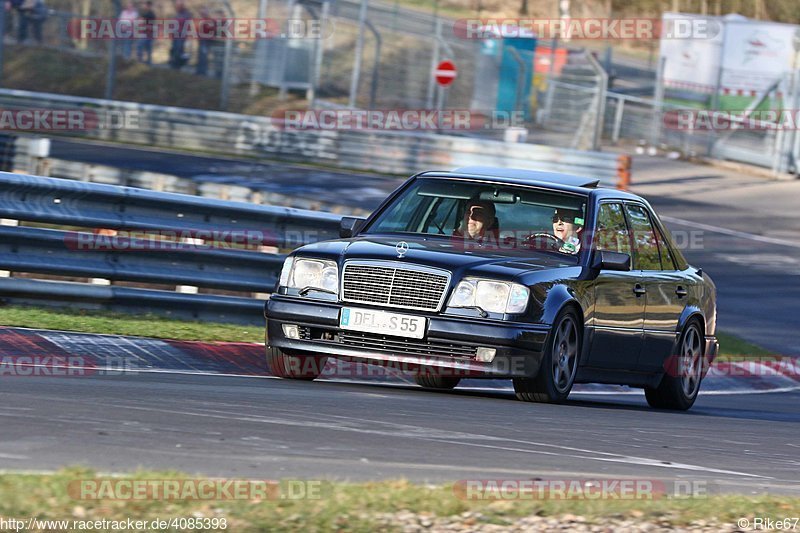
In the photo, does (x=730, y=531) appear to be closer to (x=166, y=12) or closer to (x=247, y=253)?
(x=247, y=253)

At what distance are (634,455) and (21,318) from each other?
5034 mm

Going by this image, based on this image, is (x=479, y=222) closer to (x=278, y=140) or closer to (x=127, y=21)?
(x=278, y=140)

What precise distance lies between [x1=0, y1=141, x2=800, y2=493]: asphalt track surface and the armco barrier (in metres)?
17.2

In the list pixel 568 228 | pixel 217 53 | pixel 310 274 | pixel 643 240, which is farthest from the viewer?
pixel 217 53

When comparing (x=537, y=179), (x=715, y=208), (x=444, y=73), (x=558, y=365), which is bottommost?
(x=715, y=208)

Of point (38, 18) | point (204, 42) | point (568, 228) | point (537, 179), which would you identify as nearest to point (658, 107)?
point (204, 42)

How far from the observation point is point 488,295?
8766 millimetres

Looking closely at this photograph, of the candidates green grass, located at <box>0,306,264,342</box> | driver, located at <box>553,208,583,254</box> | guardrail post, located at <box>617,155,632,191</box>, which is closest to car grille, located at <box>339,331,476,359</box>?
driver, located at <box>553,208,583,254</box>

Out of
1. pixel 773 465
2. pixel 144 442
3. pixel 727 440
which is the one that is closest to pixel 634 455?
pixel 773 465

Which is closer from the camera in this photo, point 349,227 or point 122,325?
point 349,227

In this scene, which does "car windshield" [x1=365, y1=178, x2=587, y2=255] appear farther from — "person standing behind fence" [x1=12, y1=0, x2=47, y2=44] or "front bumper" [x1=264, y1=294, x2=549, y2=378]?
"person standing behind fence" [x1=12, y1=0, x2=47, y2=44]

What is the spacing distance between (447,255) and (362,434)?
247 centimetres

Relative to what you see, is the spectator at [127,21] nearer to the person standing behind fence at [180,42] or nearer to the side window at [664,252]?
the person standing behind fence at [180,42]

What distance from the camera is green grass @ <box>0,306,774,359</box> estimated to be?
A: 10.2m
